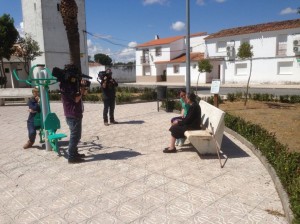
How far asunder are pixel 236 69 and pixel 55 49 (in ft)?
67.0

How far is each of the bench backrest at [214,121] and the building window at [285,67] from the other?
26.4m

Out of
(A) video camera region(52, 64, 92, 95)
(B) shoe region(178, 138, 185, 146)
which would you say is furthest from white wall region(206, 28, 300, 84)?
(A) video camera region(52, 64, 92, 95)

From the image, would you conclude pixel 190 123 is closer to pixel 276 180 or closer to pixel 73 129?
pixel 276 180

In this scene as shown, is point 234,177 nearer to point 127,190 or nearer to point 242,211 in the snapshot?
point 242,211

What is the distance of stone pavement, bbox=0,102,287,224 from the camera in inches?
140

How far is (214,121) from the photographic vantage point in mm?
5660

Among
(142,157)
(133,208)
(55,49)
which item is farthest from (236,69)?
(133,208)

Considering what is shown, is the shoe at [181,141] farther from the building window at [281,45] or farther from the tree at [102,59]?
the tree at [102,59]

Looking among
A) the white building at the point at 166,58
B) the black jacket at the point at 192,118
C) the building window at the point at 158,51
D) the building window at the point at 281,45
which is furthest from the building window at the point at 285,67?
the black jacket at the point at 192,118

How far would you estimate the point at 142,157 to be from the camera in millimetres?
5852

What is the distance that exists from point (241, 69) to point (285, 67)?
16.2 feet

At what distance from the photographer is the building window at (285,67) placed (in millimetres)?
29350

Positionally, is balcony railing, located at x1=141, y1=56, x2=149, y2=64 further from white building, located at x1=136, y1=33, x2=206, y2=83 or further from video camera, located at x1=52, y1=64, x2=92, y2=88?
video camera, located at x1=52, y1=64, x2=92, y2=88

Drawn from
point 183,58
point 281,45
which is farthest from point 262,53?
point 183,58
